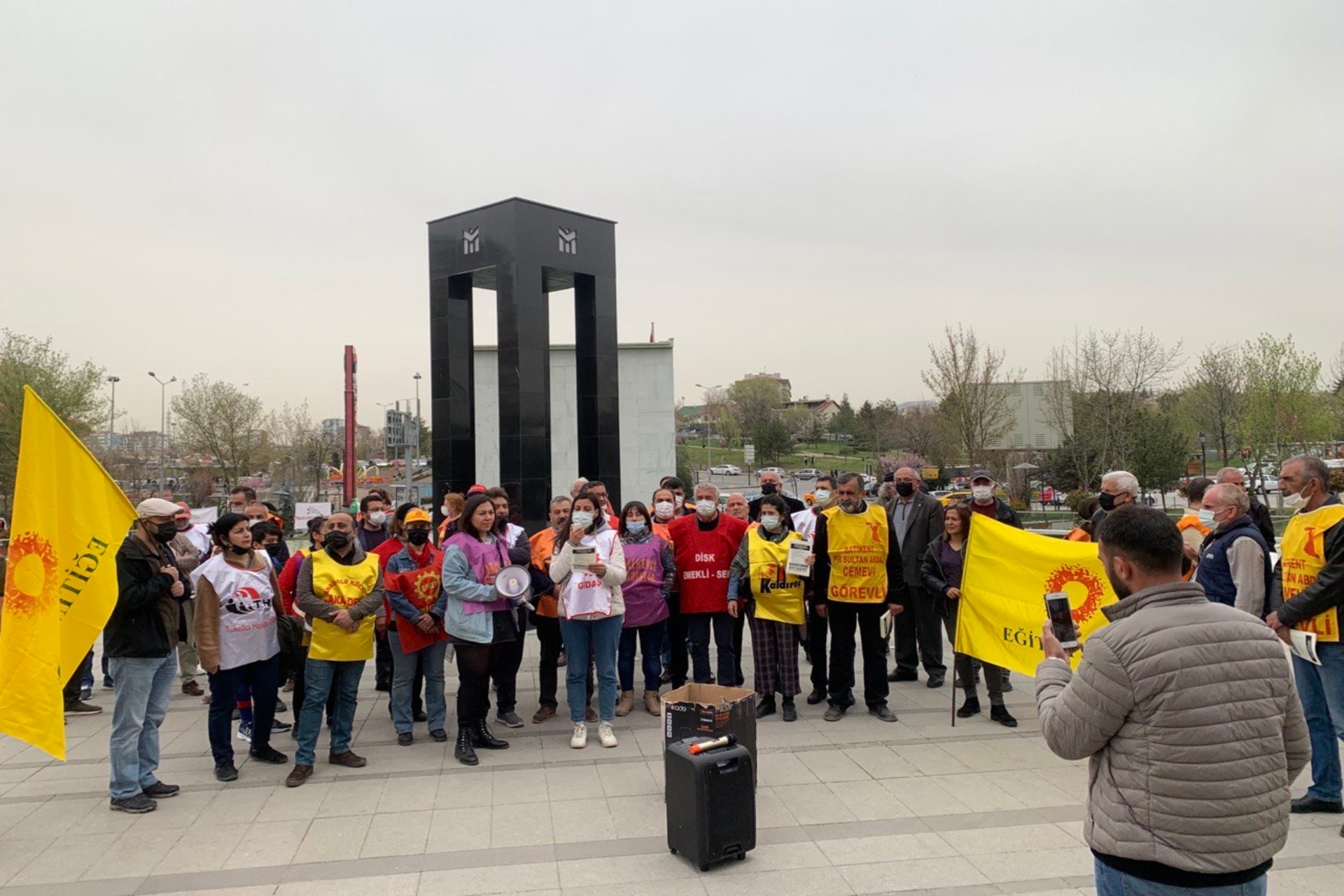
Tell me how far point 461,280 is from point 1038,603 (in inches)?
420

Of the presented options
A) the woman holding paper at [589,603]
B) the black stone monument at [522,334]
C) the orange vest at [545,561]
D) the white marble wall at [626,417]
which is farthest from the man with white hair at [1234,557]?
the white marble wall at [626,417]

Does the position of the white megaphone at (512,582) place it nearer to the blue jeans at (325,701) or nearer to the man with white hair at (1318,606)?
the blue jeans at (325,701)

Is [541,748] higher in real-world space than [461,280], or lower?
lower

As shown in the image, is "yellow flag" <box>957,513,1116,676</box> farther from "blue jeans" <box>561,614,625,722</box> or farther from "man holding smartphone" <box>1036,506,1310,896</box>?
"man holding smartphone" <box>1036,506,1310,896</box>

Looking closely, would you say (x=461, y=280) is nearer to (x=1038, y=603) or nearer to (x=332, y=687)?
(x=332, y=687)

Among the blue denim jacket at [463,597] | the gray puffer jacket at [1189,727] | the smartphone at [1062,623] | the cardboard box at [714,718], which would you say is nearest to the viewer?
the gray puffer jacket at [1189,727]

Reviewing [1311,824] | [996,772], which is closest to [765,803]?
[996,772]

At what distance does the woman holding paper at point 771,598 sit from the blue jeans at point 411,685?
7.67 ft

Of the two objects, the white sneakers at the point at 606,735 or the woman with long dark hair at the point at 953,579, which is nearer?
the white sneakers at the point at 606,735

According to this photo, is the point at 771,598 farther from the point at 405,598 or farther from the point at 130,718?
the point at 130,718

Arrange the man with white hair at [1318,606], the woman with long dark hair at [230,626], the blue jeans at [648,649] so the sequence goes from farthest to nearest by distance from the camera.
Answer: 1. the blue jeans at [648,649]
2. the woman with long dark hair at [230,626]
3. the man with white hair at [1318,606]

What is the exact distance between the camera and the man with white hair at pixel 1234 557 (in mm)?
5238

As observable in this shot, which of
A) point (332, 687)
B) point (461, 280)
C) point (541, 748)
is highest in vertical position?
point (461, 280)

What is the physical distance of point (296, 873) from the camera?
4457mm
